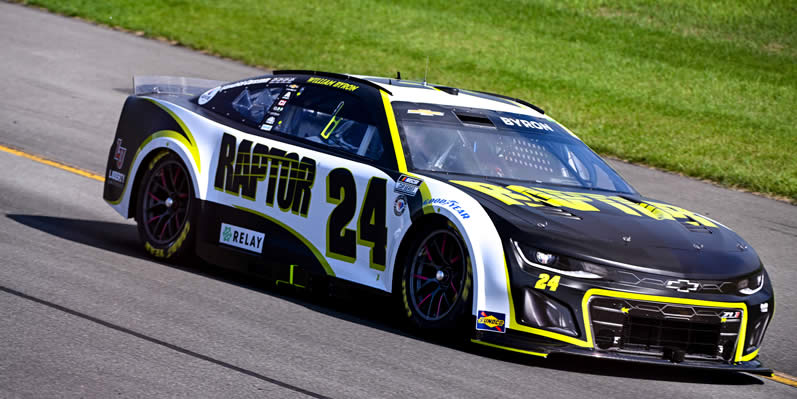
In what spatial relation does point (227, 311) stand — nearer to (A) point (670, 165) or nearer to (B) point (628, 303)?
(B) point (628, 303)

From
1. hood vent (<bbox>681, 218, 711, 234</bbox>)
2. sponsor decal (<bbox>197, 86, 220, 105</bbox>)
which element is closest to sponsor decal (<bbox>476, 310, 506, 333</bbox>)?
hood vent (<bbox>681, 218, 711, 234</bbox>)

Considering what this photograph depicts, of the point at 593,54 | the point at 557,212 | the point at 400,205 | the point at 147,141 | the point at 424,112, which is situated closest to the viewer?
the point at 557,212

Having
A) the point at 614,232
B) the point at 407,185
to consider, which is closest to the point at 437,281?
the point at 407,185

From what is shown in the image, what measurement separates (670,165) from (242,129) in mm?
8126

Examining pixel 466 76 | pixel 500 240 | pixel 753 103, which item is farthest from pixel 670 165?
pixel 500 240

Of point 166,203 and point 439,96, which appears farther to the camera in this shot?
point 166,203

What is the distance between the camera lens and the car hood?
231 inches

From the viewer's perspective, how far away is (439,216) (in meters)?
6.33

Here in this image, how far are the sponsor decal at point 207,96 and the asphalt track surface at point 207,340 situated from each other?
1.23 meters

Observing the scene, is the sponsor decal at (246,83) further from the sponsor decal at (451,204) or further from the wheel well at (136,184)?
the sponsor decal at (451,204)

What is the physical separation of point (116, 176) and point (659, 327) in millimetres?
4558

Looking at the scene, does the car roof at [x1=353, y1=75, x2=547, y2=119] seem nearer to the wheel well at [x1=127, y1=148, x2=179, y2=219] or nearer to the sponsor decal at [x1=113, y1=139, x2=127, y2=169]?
the wheel well at [x1=127, y1=148, x2=179, y2=219]

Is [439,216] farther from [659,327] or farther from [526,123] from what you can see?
[526,123]

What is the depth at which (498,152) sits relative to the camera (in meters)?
7.10
